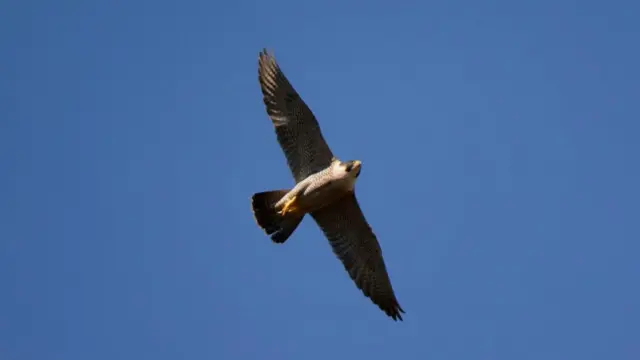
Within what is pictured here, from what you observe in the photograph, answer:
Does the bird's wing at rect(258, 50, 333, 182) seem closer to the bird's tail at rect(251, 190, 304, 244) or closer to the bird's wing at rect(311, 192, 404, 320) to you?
the bird's tail at rect(251, 190, 304, 244)

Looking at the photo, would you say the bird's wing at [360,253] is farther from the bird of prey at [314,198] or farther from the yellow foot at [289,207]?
the yellow foot at [289,207]

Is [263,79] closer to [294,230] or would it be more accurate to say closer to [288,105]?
[288,105]

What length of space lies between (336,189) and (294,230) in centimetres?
136

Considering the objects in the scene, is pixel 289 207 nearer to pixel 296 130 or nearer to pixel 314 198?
pixel 314 198

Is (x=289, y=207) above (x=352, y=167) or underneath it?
underneath

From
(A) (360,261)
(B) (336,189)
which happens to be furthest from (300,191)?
(A) (360,261)

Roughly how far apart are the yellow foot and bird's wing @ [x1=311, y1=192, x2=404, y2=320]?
2.29ft

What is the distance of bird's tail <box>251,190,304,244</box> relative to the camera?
633 inches

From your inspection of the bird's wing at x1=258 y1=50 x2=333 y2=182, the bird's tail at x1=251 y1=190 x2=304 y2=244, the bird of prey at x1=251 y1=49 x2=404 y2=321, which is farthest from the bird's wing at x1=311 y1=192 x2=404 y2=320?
the bird's wing at x1=258 y1=50 x2=333 y2=182

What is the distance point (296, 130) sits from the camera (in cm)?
1586

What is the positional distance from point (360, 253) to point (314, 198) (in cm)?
147

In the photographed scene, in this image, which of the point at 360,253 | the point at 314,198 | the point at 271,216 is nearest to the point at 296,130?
the point at 314,198

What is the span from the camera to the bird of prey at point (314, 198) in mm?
15570

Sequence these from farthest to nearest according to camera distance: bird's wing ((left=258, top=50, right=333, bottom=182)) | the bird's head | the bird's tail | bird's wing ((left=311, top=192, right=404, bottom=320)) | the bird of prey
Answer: bird's wing ((left=311, top=192, right=404, bottom=320)) < the bird's tail < bird's wing ((left=258, top=50, right=333, bottom=182)) < the bird of prey < the bird's head
